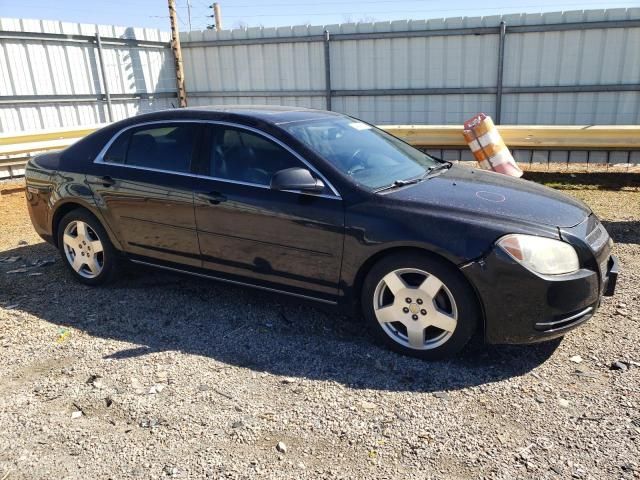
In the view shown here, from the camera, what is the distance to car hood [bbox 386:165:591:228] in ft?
11.4

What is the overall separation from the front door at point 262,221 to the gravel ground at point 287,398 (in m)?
0.46

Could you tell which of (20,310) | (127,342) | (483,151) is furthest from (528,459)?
(483,151)

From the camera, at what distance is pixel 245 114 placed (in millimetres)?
4207

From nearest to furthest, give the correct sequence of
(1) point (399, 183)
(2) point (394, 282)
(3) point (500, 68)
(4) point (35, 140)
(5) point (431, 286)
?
(5) point (431, 286) < (2) point (394, 282) < (1) point (399, 183) < (4) point (35, 140) < (3) point (500, 68)

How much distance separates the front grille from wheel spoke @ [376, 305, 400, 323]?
1318mm

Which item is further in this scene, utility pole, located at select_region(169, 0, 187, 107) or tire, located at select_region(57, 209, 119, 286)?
utility pole, located at select_region(169, 0, 187, 107)

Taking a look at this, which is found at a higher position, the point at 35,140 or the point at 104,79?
the point at 104,79

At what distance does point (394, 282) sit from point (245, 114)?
1.80 metres

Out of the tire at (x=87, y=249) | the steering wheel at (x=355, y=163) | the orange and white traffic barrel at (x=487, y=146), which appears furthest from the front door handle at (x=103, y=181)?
the orange and white traffic barrel at (x=487, y=146)

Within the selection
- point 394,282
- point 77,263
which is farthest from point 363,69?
point 394,282

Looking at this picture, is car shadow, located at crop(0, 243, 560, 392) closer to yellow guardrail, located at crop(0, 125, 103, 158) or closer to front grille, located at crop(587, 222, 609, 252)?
front grille, located at crop(587, 222, 609, 252)

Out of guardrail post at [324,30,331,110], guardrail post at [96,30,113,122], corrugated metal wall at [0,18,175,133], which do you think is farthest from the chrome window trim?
guardrail post at [96,30,113,122]

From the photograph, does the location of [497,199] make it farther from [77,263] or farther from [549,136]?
[549,136]

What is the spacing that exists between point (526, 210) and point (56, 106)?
38.8 ft
